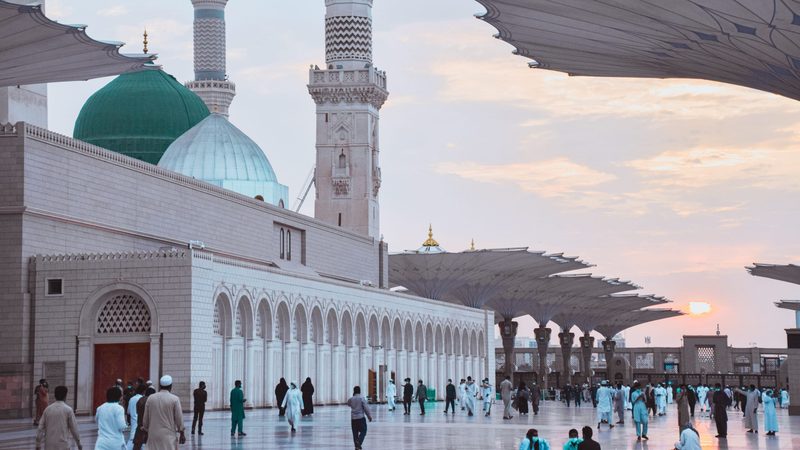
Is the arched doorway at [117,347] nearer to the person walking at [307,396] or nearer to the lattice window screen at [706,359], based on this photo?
the person walking at [307,396]

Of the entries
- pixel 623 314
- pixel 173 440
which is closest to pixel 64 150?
pixel 173 440

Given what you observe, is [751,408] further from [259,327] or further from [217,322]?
[259,327]

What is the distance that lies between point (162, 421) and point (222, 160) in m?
39.2

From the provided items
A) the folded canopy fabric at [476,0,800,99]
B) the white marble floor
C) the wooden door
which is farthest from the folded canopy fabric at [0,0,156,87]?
the wooden door

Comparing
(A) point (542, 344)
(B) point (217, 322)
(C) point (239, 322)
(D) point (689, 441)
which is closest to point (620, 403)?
(B) point (217, 322)

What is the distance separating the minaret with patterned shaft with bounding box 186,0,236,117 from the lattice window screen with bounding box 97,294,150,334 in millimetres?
37153

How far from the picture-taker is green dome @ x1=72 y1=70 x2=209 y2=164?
55.0 metres

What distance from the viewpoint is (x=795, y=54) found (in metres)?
18.9

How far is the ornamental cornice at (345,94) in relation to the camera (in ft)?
198

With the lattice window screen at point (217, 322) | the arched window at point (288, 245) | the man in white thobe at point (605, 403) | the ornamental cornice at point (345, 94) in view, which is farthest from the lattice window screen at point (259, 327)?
the ornamental cornice at point (345, 94)

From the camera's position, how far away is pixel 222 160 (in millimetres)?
52031

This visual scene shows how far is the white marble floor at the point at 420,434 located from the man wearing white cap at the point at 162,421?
7264 mm

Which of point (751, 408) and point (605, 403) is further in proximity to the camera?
point (605, 403)

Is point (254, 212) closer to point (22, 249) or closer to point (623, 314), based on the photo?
point (22, 249)
